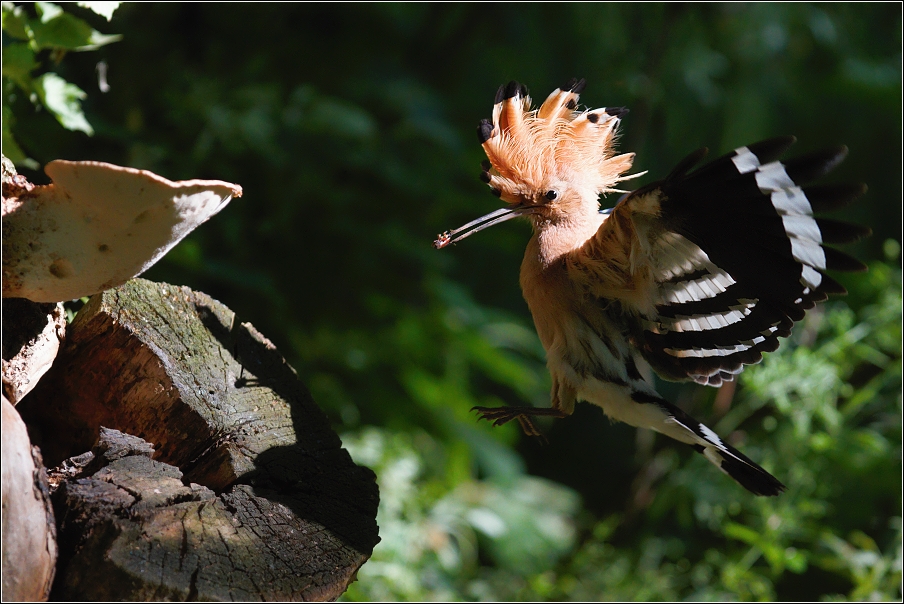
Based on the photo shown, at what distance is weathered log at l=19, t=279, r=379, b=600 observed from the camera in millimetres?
1228

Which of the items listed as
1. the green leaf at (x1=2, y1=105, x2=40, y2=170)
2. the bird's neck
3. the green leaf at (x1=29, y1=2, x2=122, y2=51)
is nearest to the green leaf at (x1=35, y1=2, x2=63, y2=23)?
the green leaf at (x1=29, y1=2, x2=122, y2=51)

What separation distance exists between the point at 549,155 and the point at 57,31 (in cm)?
122

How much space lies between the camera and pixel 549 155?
6.98 feet

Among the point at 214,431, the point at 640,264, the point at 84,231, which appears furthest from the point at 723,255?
the point at 84,231

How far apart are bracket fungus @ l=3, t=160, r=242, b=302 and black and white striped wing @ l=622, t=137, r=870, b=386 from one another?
0.91 metres

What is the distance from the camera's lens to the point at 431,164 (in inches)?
147

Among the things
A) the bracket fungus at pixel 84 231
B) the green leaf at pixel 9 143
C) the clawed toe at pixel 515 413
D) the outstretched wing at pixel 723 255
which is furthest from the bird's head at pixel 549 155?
the green leaf at pixel 9 143

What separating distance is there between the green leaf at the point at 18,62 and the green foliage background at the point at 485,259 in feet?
1.84

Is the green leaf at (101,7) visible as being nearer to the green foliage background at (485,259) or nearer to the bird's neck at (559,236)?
the green foliage background at (485,259)

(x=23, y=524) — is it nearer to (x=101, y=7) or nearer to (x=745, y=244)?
(x=101, y=7)

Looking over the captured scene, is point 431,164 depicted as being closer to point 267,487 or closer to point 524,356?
point 524,356

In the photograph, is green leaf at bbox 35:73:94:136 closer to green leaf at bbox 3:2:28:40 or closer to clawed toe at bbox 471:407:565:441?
green leaf at bbox 3:2:28:40

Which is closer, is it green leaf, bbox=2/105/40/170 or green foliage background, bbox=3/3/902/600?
green leaf, bbox=2/105/40/170

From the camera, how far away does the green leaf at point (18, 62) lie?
174 centimetres
